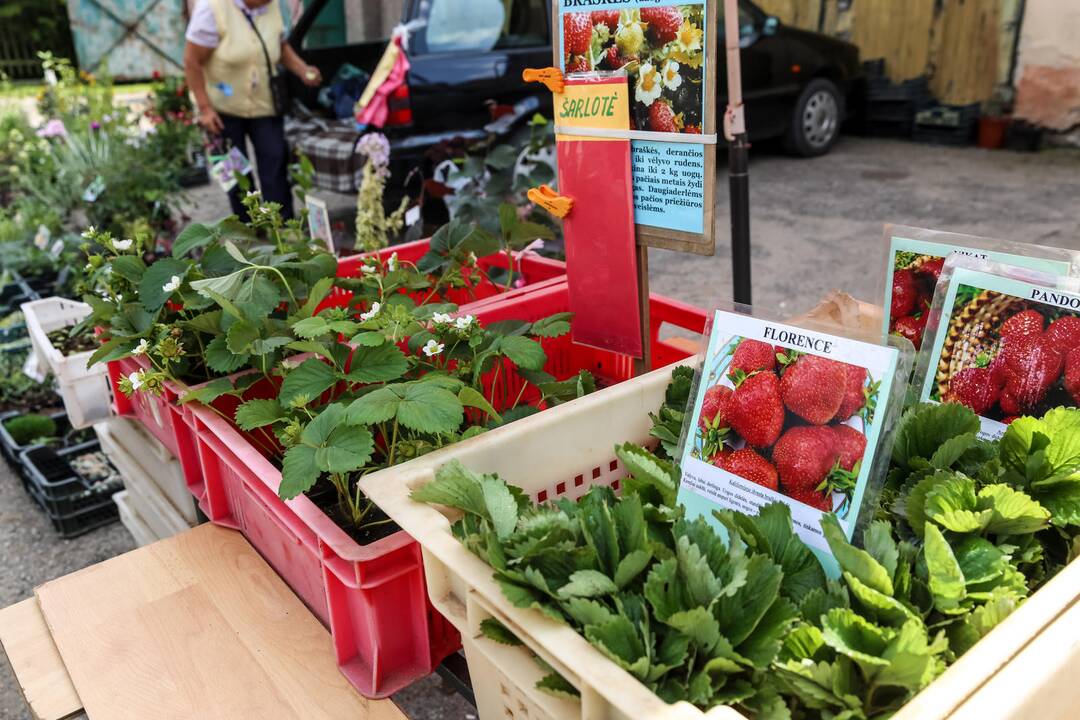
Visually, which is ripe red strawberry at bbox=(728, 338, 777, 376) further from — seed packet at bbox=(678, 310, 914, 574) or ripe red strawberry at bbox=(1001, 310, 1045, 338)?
ripe red strawberry at bbox=(1001, 310, 1045, 338)

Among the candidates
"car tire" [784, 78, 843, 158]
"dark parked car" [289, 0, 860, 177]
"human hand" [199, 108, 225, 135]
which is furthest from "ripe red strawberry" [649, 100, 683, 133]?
"car tire" [784, 78, 843, 158]

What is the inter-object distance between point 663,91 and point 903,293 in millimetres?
473

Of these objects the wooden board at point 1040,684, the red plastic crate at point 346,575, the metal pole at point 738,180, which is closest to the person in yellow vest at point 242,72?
the metal pole at point 738,180

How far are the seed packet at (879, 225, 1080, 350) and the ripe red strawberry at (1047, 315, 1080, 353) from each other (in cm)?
13

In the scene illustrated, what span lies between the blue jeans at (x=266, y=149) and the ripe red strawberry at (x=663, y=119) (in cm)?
299

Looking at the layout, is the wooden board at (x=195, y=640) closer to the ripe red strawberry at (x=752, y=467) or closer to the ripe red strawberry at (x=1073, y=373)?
the ripe red strawberry at (x=752, y=467)

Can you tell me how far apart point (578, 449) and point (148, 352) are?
81 centimetres

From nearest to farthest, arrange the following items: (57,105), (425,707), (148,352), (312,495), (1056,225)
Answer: (425,707) → (312,495) → (148,352) → (1056,225) → (57,105)

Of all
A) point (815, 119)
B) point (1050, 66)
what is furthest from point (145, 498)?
point (1050, 66)

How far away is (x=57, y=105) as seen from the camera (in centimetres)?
540

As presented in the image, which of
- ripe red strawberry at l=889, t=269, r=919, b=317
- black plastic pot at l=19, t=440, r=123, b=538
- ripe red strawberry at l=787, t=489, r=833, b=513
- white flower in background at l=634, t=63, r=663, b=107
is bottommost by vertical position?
black plastic pot at l=19, t=440, r=123, b=538

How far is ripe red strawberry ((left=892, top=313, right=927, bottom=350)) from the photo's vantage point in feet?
4.05

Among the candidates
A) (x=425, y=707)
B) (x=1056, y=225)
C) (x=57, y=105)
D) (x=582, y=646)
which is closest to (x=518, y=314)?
(x=425, y=707)

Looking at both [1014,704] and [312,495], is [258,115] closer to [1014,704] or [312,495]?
[312,495]
